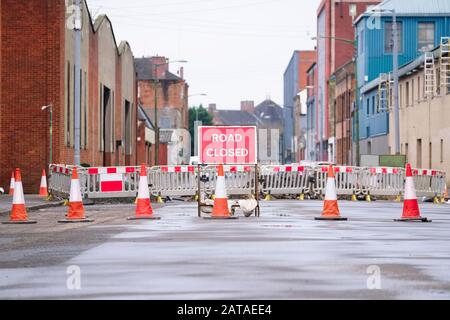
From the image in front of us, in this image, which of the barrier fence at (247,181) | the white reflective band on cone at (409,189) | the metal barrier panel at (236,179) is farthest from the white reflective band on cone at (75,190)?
the metal barrier panel at (236,179)

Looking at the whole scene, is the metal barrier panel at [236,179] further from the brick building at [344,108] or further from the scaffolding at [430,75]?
the brick building at [344,108]

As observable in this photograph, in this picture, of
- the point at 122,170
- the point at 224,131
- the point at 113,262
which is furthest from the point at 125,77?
the point at 113,262

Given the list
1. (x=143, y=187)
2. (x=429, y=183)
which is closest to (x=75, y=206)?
(x=143, y=187)

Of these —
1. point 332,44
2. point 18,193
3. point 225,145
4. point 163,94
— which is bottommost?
point 18,193

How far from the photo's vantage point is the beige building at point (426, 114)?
57594 millimetres

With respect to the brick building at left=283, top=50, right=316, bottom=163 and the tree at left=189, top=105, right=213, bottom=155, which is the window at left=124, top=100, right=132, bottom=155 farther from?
the tree at left=189, top=105, right=213, bottom=155

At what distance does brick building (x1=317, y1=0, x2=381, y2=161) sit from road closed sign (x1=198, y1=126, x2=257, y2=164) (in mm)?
85662

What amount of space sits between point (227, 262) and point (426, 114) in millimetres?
52395

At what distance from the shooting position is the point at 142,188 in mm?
23203

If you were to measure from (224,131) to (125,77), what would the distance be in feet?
198

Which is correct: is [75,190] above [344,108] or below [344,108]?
below

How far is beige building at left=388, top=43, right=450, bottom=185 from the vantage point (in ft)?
189

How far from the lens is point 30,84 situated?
2021 inches

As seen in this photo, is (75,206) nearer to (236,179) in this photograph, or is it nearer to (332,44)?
(236,179)
